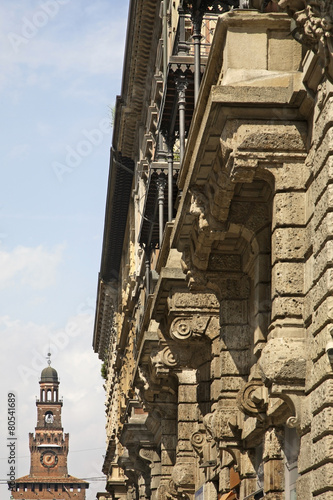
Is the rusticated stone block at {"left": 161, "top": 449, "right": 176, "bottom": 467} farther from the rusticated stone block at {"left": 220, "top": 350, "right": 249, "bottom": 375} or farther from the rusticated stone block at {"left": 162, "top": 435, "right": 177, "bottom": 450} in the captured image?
the rusticated stone block at {"left": 220, "top": 350, "right": 249, "bottom": 375}

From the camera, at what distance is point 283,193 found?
1403 cm

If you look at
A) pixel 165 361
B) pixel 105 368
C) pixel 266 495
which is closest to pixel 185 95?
pixel 165 361

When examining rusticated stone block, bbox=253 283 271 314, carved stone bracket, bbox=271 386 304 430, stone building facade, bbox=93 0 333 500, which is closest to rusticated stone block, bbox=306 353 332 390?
stone building facade, bbox=93 0 333 500

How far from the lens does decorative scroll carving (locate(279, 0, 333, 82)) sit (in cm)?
1139

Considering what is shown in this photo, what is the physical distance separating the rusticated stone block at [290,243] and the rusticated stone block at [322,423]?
90.3 inches

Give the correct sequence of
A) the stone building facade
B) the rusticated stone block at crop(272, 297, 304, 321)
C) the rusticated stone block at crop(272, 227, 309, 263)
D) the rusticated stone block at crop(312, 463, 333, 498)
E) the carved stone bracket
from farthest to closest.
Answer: the rusticated stone block at crop(272, 227, 309, 263), the rusticated stone block at crop(272, 297, 304, 321), the carved stone bracket, the stone building facade, the rusticated stone block at crop(312, 463, 333, 498)

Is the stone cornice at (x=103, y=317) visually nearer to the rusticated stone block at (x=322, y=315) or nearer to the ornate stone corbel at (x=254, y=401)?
the ornate stone corbel at (x=254, y=401)

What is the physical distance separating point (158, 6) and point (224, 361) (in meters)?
18.8

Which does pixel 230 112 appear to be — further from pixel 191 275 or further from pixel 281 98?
pixel 191 275

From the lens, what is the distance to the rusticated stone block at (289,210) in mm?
13859

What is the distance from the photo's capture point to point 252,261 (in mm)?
18531

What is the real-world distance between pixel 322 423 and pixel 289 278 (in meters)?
2.29

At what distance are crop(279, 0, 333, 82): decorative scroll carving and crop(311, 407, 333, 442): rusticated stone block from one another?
363 centimetres

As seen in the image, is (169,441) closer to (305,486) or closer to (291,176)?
(291,176)
